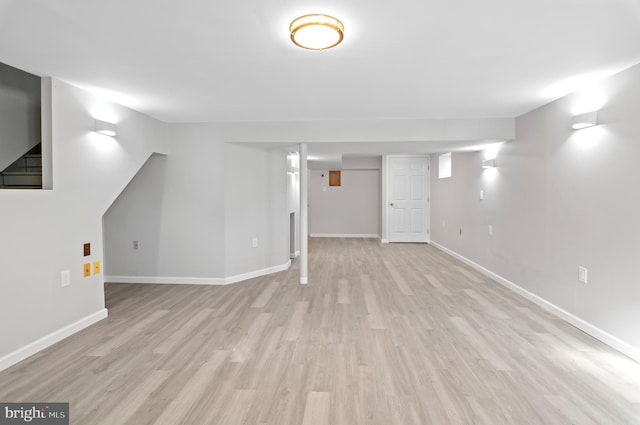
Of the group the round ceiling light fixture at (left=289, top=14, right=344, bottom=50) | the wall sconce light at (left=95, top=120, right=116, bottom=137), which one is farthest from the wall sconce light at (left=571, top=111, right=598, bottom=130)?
the wall sconce light at (left=95, top=120, right=116, bottom=137)

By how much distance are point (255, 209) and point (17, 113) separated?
9.16 feet

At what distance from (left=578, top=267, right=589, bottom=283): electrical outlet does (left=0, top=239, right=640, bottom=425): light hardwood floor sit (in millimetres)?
453

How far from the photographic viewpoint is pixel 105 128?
3.27 metres

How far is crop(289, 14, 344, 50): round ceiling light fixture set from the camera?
1851 millimetres

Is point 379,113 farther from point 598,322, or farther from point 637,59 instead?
point 598,322

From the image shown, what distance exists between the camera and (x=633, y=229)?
2557mm

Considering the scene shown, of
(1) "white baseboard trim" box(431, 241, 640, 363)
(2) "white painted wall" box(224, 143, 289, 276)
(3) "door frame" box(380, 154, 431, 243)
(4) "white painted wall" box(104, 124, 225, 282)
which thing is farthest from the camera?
(3) "door frame" box(380, 154, 431, 243)

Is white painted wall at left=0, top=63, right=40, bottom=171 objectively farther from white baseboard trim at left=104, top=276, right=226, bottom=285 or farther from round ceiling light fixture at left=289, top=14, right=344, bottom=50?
round ceiling light fixture at left=289, top=14, right=344, bottom=50

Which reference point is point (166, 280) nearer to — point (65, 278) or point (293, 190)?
point (65, 278)

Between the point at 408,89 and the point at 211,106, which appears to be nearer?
the point at 408,89

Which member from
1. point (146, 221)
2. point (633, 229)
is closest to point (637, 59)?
point (633, 229)

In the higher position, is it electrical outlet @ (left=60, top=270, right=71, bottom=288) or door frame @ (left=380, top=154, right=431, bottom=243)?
door frame @ (left=380, top=154, right=431, bottom=243)

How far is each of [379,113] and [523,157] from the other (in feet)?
5.90

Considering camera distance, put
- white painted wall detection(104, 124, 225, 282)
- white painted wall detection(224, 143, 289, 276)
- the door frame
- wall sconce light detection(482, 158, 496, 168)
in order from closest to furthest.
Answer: white painted wall detection(104, 124, 225, 282)
white painted wall detection(224, 143, 289, 276)
wall sconce light detection(482, 158, 496, 168)
the door frame
